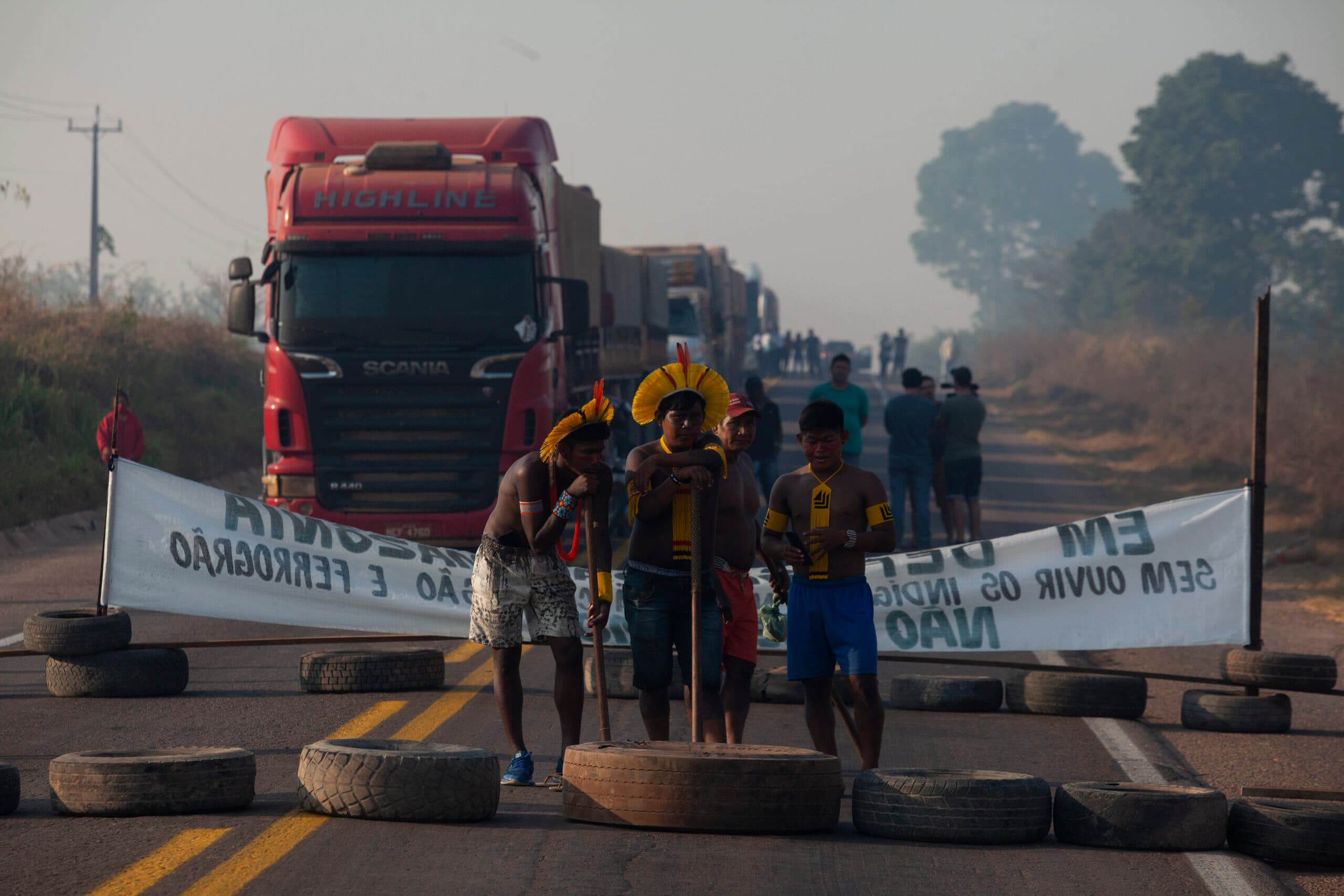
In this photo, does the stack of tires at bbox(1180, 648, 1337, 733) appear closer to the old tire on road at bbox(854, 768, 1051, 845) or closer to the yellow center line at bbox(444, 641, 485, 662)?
the old tire on road at bbox(854, 768, 1051, 845)

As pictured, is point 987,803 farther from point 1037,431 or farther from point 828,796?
point 1037,431

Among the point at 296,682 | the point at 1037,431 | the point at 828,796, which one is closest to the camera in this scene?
the point at 828,796

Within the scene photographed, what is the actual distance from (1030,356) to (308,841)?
66838mm

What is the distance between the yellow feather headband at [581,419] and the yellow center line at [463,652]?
407cm

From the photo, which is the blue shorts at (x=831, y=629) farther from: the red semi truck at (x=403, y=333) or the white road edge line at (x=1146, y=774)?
the red semi truck at (x=403, y=333)

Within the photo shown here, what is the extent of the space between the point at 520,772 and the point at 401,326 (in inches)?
313

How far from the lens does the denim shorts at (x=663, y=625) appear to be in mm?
7051

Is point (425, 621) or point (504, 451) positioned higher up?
point (504, 451)

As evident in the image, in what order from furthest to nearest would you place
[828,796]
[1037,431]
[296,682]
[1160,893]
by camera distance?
1. [1037,431]
2. [296,682]
3. [828,796]
4. [1160,893]

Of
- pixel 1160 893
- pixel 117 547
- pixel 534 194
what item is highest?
pixel 534 194

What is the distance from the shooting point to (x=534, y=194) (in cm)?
1520

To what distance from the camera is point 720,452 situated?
23.1 feet

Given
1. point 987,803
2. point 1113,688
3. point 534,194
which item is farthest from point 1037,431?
point 987,803

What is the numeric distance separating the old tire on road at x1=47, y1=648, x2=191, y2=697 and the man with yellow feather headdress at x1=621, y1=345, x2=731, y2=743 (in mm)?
3617
